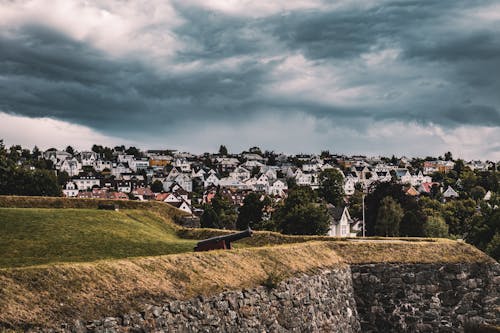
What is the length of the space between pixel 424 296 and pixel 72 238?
581 inches

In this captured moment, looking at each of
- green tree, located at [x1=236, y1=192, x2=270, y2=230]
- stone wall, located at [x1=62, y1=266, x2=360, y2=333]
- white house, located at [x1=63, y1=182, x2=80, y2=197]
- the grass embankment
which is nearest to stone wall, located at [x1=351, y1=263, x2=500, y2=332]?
the grass embankment

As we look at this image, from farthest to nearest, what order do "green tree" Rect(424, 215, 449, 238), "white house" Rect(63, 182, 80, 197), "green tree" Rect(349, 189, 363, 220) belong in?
"white house" Rect(63, 182, 80, 197) → "green tree" Rect(349, 189, 363, 220) → "green tree" Rect(424, 215, 449, 238)

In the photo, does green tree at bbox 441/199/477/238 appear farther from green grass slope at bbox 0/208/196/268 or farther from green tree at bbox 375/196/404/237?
green grass slope at bbox 0/208/196/268

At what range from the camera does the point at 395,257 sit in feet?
83.9

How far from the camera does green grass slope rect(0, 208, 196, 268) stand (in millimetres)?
23906

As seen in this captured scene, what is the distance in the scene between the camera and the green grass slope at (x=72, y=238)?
23906mm

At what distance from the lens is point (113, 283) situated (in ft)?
46.3

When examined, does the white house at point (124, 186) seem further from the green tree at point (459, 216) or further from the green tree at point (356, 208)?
the green tree at point (459, 216)

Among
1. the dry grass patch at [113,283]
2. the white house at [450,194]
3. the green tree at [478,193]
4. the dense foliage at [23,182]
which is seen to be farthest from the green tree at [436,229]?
the white house at [450,194]

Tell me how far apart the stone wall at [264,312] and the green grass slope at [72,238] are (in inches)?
273

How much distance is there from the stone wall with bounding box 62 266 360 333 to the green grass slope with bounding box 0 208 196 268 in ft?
22.8

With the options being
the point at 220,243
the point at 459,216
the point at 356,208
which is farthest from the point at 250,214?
the point at 220,243

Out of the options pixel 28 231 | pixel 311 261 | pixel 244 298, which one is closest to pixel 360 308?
pixel 311 261

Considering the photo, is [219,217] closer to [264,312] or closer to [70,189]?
[264,312]
